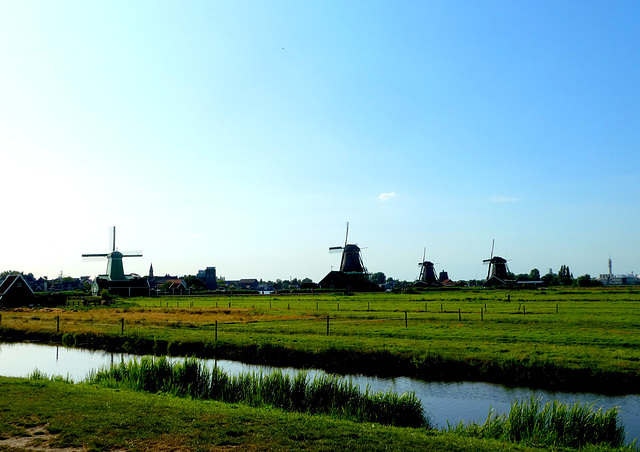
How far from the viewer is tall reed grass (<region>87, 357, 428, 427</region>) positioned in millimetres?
16547

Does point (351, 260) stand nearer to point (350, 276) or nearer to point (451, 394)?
point (350, 276)

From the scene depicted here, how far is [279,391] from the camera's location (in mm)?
18406

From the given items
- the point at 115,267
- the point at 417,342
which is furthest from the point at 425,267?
the point at 417,342

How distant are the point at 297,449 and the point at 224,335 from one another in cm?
2420

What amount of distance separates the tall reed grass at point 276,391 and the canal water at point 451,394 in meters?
1.05

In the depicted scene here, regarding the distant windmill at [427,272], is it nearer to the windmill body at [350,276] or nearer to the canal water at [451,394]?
the windmill body at [350,276]

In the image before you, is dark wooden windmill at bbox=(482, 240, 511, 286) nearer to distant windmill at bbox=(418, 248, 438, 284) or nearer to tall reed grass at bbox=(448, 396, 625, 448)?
distant windmill at bbox=(418, 248, 438, 284)

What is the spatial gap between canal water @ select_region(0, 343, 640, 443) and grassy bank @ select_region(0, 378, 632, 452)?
16.3 ft

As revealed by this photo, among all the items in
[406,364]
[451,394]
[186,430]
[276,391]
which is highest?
[186,430]

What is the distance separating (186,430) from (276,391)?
6.79 metres

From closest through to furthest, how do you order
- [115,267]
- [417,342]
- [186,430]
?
[186,430] → [417,342] → [115,267]

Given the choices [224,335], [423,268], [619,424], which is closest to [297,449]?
[619,424]

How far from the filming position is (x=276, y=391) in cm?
1853

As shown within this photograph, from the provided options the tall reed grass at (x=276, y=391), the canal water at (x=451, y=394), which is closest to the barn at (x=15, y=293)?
the canal water at (x=451, y=394)
